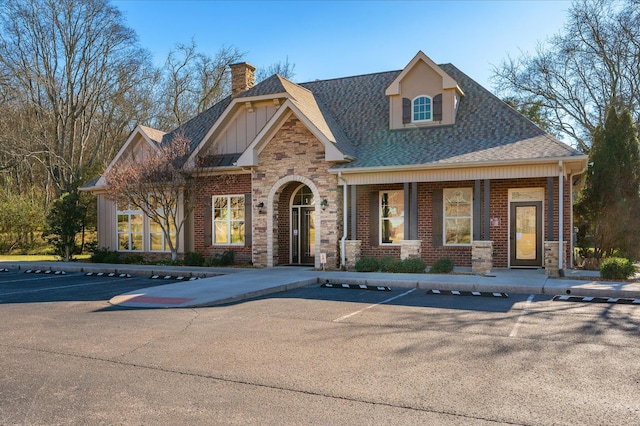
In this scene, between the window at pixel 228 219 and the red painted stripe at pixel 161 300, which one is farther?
the window at pixel 228 219

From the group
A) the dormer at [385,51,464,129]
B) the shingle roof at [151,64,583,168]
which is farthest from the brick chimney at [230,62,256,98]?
the dormer at [385,51,464,129]

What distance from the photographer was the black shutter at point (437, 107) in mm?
18281

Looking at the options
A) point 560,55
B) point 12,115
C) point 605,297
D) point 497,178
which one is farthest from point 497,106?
point 12,115

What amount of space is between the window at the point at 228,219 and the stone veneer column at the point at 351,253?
460 centimetres

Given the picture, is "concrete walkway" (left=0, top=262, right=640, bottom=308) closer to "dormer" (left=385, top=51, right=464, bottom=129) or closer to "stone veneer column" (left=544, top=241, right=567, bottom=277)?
"stone veneer column" (left=544, top=241, right=567, bottom=277)

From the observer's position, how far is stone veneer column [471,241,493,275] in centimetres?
1490

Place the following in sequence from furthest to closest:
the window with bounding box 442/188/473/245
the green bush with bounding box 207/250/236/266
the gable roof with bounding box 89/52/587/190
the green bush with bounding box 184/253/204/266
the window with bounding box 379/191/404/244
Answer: the green bush with bounding box 184/253/204/266
the green bush with bounding box 207/250/236/266
the window with bounding box 379/191/404/244
the window with bounding box 442/188/473/245
the gable roof with bounding box 89/52/587/190

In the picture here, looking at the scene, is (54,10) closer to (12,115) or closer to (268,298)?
(12,115)

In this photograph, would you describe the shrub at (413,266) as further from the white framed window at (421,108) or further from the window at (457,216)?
the white framed window at (421,108)

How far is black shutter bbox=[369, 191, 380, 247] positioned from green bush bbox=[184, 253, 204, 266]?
6127 millimetres

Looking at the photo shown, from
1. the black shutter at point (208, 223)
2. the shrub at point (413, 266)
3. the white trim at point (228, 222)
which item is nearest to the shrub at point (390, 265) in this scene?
the shrub at point (413, 266)

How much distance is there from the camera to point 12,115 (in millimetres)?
33250

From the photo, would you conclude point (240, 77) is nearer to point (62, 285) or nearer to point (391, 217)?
point (391, 217)

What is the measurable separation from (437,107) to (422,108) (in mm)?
551
